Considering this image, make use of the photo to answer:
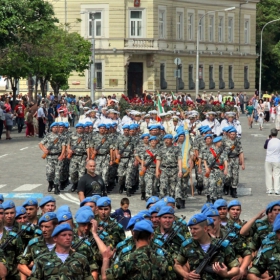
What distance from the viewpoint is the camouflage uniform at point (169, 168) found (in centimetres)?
2259

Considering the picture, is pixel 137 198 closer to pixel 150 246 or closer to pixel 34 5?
pixel 150 246

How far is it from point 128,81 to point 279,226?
69082mm

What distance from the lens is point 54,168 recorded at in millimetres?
25094

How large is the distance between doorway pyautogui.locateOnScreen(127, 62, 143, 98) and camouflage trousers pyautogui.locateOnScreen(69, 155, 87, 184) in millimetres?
54096

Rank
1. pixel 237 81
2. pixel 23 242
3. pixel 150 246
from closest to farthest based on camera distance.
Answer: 1. pixel 150 246
2. pixel 23 242
3. pixel 237 81

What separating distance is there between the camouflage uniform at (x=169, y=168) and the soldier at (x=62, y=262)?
501 inches

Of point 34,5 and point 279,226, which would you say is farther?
point 34,5

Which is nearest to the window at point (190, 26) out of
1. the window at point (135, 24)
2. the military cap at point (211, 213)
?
the window at point (135, 24)

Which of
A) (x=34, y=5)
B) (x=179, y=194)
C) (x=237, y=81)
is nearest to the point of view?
(x=179, y=194)

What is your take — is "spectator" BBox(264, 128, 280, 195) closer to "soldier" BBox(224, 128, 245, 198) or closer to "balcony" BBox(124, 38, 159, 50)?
"soldier" BBox(224, 128, 245, 198)

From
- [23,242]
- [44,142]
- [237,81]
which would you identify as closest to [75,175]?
[44,142]

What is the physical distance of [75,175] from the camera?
81.6 ft

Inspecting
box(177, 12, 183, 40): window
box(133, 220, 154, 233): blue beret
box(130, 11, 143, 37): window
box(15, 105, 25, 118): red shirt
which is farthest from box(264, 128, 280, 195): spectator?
box(177, 12, 183, 40): window

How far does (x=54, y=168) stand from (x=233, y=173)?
407cm
